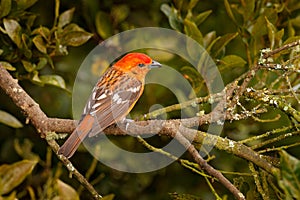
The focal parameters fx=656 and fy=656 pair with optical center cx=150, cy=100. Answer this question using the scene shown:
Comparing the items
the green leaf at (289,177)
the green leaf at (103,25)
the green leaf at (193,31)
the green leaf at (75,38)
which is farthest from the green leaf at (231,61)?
the green leaf at (289,177)

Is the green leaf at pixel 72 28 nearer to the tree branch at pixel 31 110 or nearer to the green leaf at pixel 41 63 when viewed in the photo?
the green leaf at pixel 41 63

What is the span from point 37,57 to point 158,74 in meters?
0.69

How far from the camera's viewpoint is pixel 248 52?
3213 millimetres

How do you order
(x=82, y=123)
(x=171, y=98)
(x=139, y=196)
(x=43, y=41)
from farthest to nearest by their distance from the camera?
1. (x=139, y=196)
2. (x=171, y=98)
3. (x=43, y=41)
4. (x=82, y=123)

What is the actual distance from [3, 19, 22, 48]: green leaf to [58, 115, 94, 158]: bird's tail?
1.71 feet

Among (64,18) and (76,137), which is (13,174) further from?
(64,18)

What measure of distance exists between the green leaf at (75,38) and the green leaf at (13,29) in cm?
21

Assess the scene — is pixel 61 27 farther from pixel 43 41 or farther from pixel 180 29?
pixel 180 29

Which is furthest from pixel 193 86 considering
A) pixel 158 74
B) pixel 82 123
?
pixel 82 123

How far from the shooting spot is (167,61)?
11.3ft

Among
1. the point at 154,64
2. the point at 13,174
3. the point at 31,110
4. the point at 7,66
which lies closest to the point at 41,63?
the point at 7,66

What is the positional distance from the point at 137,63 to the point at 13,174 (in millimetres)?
1011

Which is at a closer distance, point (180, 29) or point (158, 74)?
point (180, 29)

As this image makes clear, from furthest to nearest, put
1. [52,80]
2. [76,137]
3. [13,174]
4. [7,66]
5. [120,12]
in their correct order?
1. [120,12]
2. [52,80]
3. [7,66]
4. [76,137]
5. [13,174]
